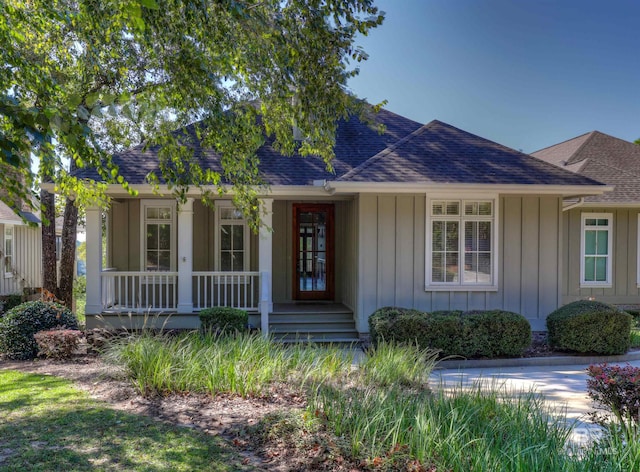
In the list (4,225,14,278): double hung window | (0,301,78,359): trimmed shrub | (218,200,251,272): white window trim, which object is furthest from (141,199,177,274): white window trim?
(4,225,14,278): double hung window

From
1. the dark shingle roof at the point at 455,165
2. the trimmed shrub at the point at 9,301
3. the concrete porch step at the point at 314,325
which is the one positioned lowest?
the trimmed shrub at the point at 9,301

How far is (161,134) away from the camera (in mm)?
5977

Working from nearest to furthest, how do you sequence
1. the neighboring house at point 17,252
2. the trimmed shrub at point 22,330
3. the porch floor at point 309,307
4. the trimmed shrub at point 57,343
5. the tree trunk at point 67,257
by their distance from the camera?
the trimmed shrub at point 57,343
the trimmed shrub at point 22,330
the porch floor at point 309,307
the tree trunk at point 67,257
the neighboring house at point 17,252

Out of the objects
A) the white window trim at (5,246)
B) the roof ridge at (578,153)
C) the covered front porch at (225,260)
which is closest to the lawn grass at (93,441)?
the covered front porch at (225,260)

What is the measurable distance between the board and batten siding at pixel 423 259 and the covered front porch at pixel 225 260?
2.46 ft

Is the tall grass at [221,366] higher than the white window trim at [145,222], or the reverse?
the white window trim at [145,222]

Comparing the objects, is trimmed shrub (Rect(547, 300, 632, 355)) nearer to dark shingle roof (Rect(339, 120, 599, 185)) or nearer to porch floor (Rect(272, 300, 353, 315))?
dark shingle roof (Rect(339, 120, 599, 185))

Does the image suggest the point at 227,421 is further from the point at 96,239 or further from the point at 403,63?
the point at 403,63

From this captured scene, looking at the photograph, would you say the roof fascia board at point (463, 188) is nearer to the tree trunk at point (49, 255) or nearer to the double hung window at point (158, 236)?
the double hung window at point (158, 236)

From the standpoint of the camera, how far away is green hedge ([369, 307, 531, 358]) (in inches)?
301

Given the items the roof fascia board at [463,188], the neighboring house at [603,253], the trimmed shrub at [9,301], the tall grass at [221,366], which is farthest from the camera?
the trimmed shrub at [9,301]

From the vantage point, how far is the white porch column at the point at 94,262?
9.16 m

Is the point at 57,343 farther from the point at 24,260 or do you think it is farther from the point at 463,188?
the point at 24,260

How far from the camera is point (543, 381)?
6.76 meters
